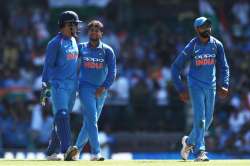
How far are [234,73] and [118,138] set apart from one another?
13.0ft

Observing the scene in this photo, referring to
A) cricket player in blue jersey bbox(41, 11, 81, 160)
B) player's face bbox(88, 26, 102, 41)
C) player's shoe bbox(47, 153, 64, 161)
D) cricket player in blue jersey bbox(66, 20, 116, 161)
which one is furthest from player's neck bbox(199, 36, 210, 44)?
player's shoe bbox(47, 153, 64, 161)

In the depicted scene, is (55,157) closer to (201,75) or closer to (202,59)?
(201,75)

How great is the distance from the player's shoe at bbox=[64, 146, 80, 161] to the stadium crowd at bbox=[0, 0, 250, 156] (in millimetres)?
8440

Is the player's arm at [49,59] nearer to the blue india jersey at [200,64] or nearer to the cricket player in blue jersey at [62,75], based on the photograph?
the cricket player in blue jersey at [62,75]

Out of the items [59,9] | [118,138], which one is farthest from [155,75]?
[59,9]

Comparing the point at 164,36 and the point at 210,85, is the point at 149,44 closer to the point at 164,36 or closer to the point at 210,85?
the point at 164,36

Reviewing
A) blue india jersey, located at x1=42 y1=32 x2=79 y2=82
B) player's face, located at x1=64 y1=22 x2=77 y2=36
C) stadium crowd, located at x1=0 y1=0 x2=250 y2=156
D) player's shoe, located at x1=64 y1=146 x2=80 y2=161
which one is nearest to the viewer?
player's shoe, located at x1=64 y1=146 x2=80 y2=161

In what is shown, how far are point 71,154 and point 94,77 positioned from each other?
1377 millimetres

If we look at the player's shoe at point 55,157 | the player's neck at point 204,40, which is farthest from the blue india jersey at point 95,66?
the player's neck at point 204,40

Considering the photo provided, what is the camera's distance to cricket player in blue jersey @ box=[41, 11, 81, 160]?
14.6 m

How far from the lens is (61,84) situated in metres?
14.8

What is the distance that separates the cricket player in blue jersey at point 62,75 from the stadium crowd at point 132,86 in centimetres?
824

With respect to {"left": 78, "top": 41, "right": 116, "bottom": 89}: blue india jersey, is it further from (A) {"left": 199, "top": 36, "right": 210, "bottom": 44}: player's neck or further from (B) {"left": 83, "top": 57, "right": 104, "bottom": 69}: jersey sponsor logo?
(A) {"left": 199, "top": 36, "right": 210, "bottom": 44}: player's neck

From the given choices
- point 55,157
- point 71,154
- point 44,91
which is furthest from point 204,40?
point 55,157
